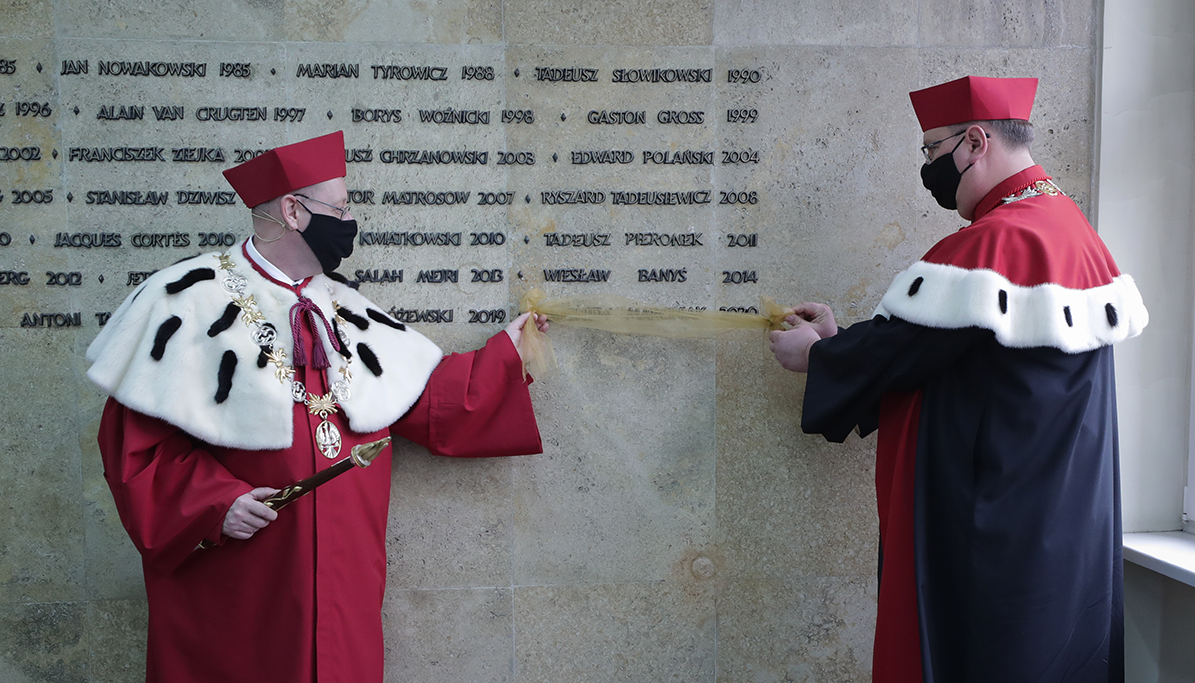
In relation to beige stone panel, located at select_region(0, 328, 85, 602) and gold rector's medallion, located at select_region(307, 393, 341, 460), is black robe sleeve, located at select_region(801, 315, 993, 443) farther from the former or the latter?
beige stone panel, located at select_region(0, 328, 85, 602)

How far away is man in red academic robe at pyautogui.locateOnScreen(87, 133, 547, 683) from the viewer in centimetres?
254

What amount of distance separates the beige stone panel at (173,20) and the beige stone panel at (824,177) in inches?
80.7

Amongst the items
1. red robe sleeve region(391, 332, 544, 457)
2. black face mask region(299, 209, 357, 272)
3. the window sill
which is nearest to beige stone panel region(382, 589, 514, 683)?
red robe sleeve region(391, 332, 544, 457)

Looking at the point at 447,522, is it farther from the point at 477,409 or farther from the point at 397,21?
the point at 397,21

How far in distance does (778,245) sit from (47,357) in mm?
3290

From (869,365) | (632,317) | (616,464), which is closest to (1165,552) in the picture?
(869,365)

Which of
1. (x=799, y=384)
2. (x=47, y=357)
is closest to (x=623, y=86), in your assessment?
(x=799, y=384)

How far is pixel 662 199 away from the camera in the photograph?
134 inches

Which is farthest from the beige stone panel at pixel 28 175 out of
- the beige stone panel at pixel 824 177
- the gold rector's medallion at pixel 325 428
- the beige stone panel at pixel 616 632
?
the beige stone panel at pixel 824 177

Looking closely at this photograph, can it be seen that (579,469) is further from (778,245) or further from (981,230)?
(981,230)

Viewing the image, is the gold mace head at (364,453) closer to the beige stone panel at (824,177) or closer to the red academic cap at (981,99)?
the beige stone panel at (824,177)

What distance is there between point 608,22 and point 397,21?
94 centimetres

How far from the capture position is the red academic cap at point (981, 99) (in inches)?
106

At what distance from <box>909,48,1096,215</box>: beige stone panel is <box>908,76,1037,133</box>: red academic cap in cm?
75
